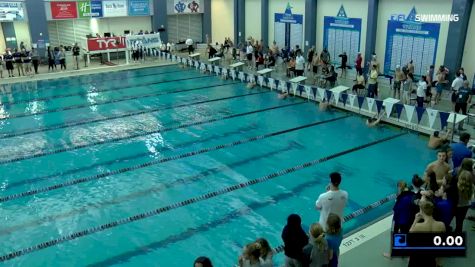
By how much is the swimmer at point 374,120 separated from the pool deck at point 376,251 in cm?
509

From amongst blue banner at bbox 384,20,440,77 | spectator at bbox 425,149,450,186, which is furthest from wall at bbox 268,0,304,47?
spectator at bbox 425,149,450,186

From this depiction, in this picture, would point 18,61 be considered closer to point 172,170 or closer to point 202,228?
point 172,170

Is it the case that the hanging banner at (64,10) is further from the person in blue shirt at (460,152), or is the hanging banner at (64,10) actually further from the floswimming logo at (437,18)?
the person in blue shirt at (460,152)

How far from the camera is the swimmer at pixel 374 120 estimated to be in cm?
1056

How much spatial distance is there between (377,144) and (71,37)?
57.3ft

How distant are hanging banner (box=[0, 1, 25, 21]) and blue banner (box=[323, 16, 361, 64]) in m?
13.7

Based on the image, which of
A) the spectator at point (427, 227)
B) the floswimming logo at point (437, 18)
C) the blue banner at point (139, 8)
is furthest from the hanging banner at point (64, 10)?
the spectator at point (427, 227)

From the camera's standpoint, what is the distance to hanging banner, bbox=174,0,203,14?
23672 mm

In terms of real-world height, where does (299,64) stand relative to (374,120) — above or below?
above

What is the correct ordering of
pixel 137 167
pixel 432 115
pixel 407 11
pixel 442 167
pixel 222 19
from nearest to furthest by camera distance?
pixel 442 167
pixel 137 167
pixel 432 115
pixel 407 11
pixel 222 19

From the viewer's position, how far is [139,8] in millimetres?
22266

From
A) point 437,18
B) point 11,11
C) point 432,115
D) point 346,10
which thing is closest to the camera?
point 432,115

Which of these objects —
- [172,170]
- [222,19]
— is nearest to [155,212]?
[172,170]

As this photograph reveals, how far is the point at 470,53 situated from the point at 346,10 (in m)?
5.28
